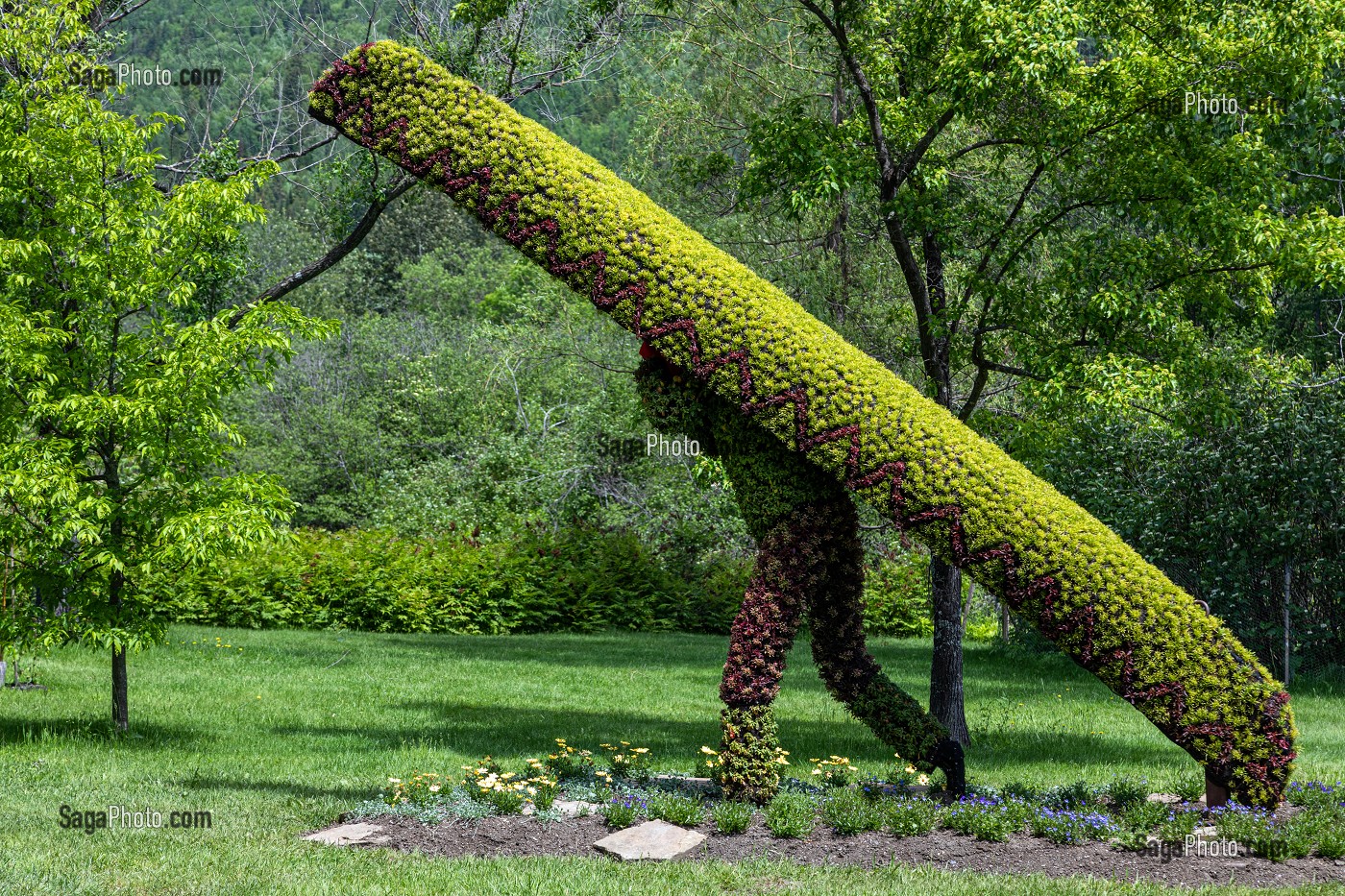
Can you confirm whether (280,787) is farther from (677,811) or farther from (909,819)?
(909,819)

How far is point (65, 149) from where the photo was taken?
32.0ft

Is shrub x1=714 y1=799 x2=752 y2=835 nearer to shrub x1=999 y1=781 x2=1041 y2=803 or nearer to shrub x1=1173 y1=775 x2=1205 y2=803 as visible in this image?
shrub x1=999 y1=781 x2=1041 y2=803

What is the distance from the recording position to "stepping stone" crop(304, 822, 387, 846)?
685 centimetres

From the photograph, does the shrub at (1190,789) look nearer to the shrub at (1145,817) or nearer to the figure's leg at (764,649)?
the shrub at (1145,817)

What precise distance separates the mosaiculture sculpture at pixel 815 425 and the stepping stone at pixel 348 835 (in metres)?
2.18

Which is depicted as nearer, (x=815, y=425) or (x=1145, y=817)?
(x=1145, y=817)

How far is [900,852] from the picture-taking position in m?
6.83

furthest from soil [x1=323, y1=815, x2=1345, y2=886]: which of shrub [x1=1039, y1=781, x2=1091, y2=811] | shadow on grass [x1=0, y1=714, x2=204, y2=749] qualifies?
shadow on grass [x1=0, y1=714, x2=204, y2=749]

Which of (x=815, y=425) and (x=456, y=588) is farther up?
(x=815, y=425)

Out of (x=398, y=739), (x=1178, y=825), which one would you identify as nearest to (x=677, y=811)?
(x=1178, y=825)

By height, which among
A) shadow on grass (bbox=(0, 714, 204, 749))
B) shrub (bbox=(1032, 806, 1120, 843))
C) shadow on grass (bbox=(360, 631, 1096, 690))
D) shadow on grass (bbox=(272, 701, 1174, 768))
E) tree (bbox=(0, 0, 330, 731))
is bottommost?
shadow on grass (bbox=(360, 631, 1096, 690))

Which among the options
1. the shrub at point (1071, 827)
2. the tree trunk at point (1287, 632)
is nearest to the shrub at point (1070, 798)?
the shrub at point (1071, 827)

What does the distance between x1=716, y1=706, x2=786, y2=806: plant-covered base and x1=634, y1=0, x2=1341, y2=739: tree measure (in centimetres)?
343

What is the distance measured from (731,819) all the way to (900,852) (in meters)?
0.97
